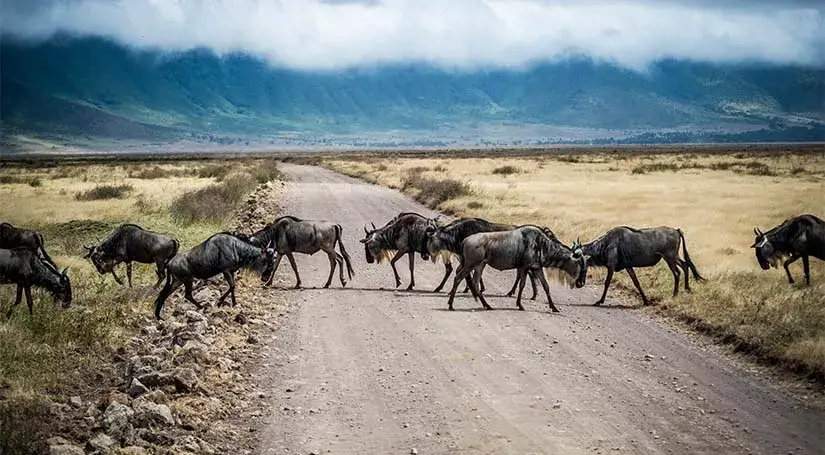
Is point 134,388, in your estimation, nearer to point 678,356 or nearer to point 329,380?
point 329,380

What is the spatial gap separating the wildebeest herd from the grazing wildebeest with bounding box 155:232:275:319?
0.06 ft

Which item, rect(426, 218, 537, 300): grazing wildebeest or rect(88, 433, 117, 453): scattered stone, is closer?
rect(88, 433, 117, 453): scattered stone

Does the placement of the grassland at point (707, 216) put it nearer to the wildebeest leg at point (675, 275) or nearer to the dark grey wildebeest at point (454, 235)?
the wildebeest leg at point (675, 275)

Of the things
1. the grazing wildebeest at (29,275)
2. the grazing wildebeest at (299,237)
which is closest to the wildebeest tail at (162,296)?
the grazing wildebeest at (29,275)

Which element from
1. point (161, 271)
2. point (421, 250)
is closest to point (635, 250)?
point (421, 250)

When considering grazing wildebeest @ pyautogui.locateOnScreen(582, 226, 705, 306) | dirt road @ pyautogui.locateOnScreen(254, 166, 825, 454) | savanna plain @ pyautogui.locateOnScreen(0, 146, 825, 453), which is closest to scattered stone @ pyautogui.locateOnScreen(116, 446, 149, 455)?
savanna plain @ pyautogui.locateOnScreen(0, 146, 825, 453)

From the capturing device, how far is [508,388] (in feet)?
36.5

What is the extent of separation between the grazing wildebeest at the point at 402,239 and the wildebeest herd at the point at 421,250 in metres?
0.02

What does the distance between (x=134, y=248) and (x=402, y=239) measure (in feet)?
19.2

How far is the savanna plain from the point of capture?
11734mm

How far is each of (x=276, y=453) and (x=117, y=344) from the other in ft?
17.0

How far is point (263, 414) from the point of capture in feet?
33.6

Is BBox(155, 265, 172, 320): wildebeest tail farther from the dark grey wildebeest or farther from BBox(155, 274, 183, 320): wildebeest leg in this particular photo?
the dark grey wildebeest

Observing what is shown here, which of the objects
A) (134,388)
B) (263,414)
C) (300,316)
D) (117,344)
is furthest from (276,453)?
(300,316)
